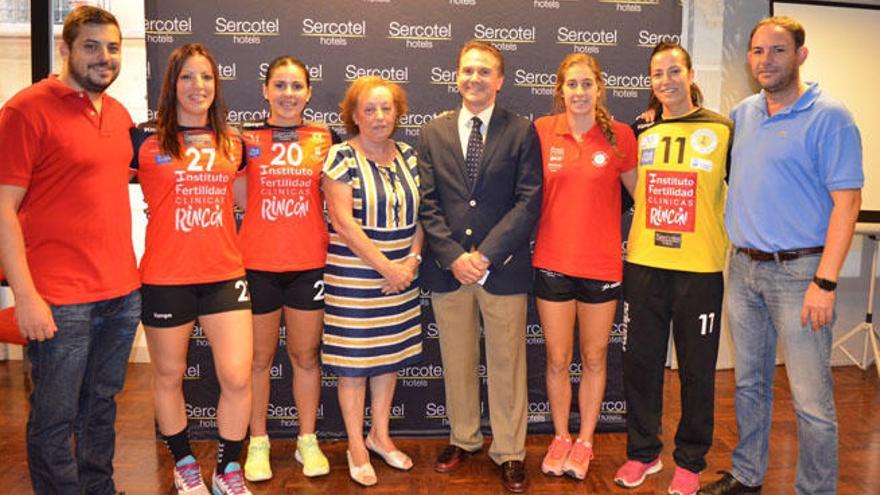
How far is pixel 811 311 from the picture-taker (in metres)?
2.58

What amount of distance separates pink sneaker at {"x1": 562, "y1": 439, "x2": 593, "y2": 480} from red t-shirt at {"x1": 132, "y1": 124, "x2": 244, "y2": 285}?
69.1 inches

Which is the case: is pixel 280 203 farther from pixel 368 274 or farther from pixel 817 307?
pixel 817 307

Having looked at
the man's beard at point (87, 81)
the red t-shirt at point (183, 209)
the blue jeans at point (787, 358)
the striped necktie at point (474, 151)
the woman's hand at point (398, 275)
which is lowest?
the blue jeans at point (787, 358)

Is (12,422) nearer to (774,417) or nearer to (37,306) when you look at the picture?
(37,306)

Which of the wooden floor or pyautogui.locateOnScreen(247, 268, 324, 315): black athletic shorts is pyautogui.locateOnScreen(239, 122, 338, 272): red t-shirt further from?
the wooden floor

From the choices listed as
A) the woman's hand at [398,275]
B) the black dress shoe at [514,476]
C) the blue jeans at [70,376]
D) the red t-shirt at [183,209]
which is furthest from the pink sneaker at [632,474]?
the blue jeans at [70,376]

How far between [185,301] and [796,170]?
2.32 meters

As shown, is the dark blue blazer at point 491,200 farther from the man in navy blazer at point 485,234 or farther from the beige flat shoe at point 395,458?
the beige flat shoe at point 395,458

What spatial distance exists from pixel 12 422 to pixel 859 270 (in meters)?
5.63

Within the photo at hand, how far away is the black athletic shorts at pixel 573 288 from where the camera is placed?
310 centimetres

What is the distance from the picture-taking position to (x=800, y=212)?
2.65 meters

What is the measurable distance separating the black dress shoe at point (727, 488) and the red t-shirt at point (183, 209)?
219cm

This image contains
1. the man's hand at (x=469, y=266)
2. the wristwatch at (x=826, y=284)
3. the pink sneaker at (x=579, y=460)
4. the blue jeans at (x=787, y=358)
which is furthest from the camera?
the pink sneaker at (x=579, y=460)

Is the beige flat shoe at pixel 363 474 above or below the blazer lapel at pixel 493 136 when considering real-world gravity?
below
